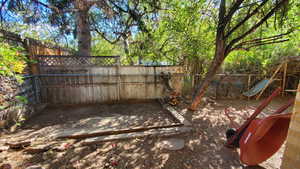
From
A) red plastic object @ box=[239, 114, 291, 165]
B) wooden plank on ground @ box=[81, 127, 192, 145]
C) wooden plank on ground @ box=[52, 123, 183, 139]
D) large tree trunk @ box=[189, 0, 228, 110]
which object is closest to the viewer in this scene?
red plastic object @ box=[239, 114, 291, 165]

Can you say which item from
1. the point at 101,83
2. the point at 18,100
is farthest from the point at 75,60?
the point at 18,100

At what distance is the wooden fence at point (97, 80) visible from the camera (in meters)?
4.09

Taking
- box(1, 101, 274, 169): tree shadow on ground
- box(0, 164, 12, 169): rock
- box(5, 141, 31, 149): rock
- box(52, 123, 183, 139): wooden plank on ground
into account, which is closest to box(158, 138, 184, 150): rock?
box(1, 101, 274, 169): tree shadow on ground

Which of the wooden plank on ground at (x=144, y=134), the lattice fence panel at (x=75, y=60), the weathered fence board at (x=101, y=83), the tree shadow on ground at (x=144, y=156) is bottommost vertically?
the tree shadow on ground at (x=144, y=156)

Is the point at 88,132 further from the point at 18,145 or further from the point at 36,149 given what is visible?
the point at 18,145

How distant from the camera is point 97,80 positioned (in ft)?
14.4

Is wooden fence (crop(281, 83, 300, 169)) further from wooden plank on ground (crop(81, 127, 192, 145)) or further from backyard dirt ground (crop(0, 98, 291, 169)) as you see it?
wooden plank on ground (crop(81, 127, 192, 145))

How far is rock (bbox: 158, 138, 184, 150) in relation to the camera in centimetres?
209

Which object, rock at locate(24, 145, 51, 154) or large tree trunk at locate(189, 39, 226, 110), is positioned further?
large tree trunk at locate(189, 39, 226, 110)

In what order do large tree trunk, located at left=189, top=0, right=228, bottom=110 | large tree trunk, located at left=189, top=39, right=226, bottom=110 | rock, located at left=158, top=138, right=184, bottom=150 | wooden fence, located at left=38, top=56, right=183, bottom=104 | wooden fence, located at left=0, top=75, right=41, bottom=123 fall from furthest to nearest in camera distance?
1. wooden fence, located at left=38, top=56, right=183, bottom=104
2. large tree trunk, located at left=189, top=39, right=226, bottom=110
3. large tree trunk, located at left=189, top=0, right=228, bottom=110
4. wooden fence, located at left=0, top=75, right=41, bottom=123
5. rock, located at left=158, top=138, right=184, bottom=150

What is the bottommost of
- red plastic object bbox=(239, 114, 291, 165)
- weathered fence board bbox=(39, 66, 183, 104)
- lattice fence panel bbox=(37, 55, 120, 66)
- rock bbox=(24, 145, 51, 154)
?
rock bbox=(24, 145, 51, 154)

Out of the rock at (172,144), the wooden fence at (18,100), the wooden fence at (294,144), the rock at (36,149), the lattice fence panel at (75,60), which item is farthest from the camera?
the lattice fence panel at (75,60)

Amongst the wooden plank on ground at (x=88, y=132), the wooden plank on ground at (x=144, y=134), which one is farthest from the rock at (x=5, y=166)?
the wooden plank on ground at (x=144, y=134)

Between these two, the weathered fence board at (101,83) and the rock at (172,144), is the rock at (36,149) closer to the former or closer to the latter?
the rock at (172,144)
